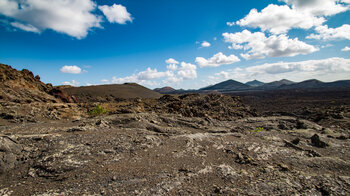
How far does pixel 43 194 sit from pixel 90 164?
1.10 metres

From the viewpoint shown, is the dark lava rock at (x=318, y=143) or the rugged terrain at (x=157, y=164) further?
the dark lava rock at (x=318, y=143)

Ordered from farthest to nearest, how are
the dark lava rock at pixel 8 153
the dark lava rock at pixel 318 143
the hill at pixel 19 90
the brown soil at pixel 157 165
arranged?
the hill at pixel 19 90 → the dark lava rock at pixel 318 143 → the dark lava rock at pixel 8 153 → the brown soil at pixel 157 165

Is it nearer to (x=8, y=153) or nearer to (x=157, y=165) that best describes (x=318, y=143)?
(x=157, y=165)

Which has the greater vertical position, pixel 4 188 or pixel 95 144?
pixel 95 144

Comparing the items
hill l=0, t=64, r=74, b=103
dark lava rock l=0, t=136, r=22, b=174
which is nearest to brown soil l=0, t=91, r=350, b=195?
dark lava rock l=0, t=136, r=22, b=174

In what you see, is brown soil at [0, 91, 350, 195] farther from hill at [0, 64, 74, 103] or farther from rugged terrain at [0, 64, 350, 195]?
hill at [0, 64, 74, 103]

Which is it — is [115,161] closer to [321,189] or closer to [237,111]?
[321,189]

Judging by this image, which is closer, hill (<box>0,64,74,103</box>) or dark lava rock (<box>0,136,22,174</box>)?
dark lava rock (<box>0,136,22,174</box>)

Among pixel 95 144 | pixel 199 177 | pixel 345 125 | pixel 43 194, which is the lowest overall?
pixel 345 125

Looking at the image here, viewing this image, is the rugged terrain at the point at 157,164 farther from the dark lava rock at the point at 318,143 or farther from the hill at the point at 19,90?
the hill at the point at 19,90

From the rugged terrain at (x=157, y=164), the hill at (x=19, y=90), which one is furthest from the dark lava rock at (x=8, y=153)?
the hill at (x=19, y=90)

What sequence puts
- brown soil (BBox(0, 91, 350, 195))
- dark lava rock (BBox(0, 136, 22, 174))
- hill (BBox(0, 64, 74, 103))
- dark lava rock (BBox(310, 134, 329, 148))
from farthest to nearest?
hill (BBox(0, 64, 74, 103))
dark lava rock (BBox(310, 134, 329, 148))
dark lava rock (BBox(0, 136, 22, 174))
brown soil (BBox(0, 91, 350, 195))

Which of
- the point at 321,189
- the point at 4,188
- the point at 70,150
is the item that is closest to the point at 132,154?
the point at 70,150

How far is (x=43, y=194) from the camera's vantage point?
139 inches
